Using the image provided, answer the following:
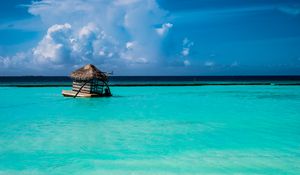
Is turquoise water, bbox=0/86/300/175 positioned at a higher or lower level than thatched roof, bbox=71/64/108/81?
lower

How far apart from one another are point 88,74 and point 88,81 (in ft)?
2.45

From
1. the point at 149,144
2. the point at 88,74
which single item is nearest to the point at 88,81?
the point at 88,74

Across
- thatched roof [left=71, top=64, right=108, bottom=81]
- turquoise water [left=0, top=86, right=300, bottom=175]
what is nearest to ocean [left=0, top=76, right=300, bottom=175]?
turquoise water [left=0, top=86, right=300, bottom=175]

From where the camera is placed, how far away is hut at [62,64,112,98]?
20.8m

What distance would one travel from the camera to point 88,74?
20.7 meters

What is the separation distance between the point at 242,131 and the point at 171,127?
7.02 ft

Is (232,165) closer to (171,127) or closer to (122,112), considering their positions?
(171,127)

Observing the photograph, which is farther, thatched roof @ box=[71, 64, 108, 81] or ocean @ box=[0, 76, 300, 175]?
thatched roof @ box=[71, 64, 108, 81]

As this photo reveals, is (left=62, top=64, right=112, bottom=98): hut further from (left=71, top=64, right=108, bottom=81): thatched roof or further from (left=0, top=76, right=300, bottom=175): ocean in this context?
(left=0, top=76, right=300, bottom=175): ocean

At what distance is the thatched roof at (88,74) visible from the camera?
814 inches

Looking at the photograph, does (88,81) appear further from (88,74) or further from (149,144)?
(149,144)

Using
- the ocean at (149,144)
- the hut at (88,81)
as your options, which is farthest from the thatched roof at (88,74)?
the ocean at (149,144)

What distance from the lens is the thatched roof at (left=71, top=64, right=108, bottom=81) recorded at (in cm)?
2067

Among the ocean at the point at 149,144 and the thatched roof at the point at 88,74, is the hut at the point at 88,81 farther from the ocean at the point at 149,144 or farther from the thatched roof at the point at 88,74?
the ocean at the point at 149,144
